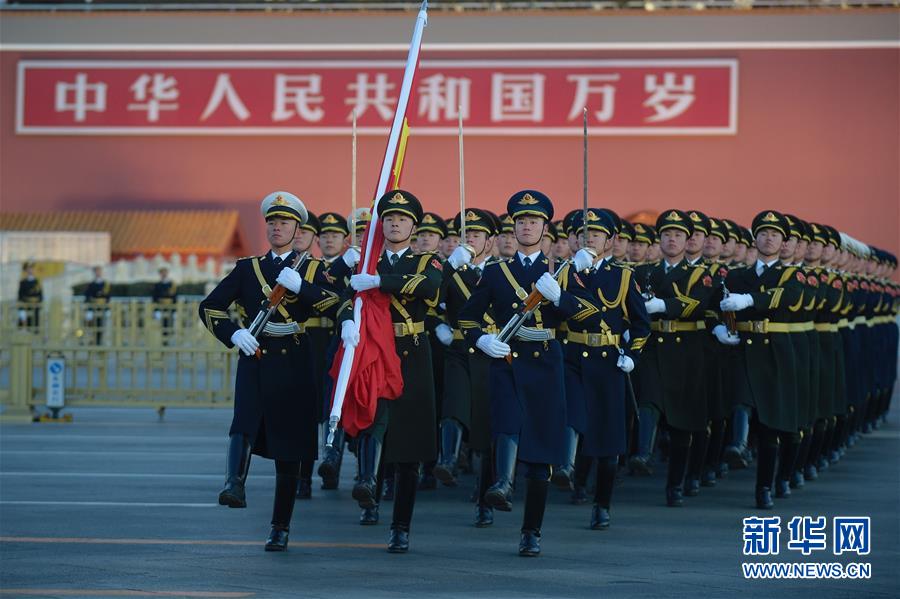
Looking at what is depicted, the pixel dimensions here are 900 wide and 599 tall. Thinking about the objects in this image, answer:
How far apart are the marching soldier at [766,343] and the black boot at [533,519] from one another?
2408 millimetres

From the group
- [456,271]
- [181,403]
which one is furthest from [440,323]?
[181,403]

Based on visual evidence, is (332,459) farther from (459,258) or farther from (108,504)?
(459,258)

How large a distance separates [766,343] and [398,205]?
10.5 feet

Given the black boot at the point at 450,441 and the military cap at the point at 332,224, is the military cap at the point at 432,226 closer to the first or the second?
the military cap at the point at 332,224

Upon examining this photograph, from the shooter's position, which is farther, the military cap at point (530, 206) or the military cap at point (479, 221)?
the military cap at point (479, 221)

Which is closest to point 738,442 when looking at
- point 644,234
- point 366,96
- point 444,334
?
point 444,334

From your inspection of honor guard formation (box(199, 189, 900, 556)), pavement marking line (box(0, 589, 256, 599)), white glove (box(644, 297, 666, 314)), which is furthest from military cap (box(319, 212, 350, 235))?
pavement marking line (box(0, 589, 256, 599))

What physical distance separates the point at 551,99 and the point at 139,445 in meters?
23.3

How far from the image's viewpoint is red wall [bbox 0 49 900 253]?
35.3 m

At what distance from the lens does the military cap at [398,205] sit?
313 inches

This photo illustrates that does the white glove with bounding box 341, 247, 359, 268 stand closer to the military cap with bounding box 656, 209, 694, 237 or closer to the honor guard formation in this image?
the honor guard formation

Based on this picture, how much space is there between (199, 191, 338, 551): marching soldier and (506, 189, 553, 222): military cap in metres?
0.98

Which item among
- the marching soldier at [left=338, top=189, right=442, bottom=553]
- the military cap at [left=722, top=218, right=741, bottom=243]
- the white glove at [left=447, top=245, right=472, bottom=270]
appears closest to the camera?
the marching soldier at [left=338, top=189, right=442, bottom=553]

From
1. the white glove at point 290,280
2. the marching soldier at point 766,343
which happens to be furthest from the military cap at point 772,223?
the white glove at point 290,280
